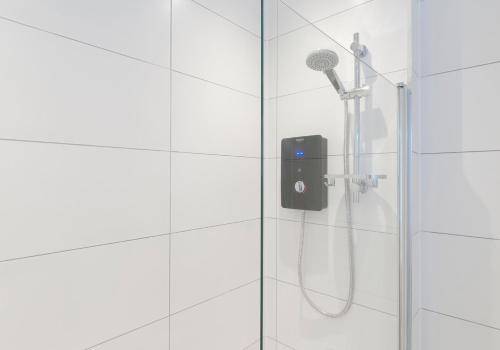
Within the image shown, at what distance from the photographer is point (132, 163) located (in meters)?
0.96

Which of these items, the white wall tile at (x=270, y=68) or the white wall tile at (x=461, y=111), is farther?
the white wall tile at (x=461, y=111)

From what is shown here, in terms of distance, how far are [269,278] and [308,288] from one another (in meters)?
0.09

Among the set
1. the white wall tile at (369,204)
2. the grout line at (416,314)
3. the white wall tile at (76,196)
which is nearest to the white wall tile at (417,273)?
the grout line at (416,314)

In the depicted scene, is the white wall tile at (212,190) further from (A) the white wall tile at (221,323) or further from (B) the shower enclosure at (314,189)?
(B) the shower enclosure at (314,189)

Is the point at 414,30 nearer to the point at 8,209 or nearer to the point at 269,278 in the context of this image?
the point at 269,278

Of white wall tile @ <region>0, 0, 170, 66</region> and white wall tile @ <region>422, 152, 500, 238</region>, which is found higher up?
white wall tile @ <region>0, 0, 170, 66</region>

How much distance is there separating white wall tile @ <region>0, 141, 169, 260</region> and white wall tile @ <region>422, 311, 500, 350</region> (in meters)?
1.04

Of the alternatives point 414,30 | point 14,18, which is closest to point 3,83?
point 14,18

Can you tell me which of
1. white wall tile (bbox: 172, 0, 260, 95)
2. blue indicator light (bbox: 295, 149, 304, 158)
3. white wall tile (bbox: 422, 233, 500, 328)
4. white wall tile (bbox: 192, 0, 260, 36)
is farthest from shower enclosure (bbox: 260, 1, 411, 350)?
white wall tile (bbox: 192, 0, 260, 36)

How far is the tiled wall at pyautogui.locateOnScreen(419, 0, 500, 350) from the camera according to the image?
912 mm

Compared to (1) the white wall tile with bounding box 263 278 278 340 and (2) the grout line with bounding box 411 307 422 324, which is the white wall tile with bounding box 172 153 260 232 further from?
(2) the grout line with bounding box 411 307 422 324

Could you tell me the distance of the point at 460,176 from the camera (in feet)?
3.18

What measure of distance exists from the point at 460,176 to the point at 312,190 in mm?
715

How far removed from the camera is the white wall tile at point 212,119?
1.10 m
